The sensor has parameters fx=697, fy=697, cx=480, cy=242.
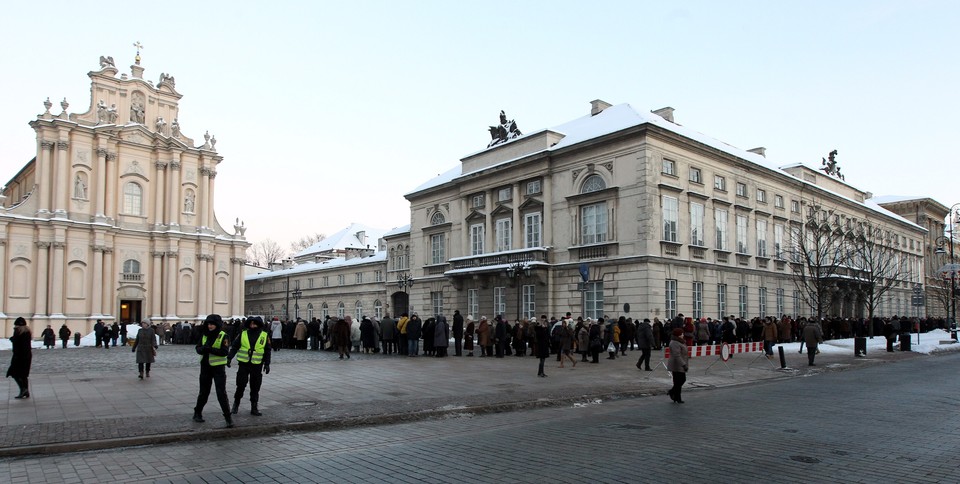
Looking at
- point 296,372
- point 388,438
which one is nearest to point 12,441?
point 388,438

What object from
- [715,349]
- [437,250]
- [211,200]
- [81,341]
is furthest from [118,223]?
[715,349]

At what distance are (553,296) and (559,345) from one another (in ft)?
45.9

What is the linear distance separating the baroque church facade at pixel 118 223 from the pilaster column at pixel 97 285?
85 millimetres

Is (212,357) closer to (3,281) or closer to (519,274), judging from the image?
(519,274)

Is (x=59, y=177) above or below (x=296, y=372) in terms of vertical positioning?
above

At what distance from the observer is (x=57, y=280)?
52.8 meters

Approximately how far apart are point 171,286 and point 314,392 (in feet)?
161

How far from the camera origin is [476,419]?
12.3 meters

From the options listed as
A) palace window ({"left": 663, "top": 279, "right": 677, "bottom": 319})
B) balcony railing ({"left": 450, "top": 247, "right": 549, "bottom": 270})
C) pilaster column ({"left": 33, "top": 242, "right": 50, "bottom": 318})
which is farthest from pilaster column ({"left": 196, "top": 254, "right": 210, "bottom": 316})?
palace window ({"left": 663, "top": 279, "right": 677, "bottom": 319})

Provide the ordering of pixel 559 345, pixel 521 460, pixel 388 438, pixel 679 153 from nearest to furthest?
pixel 521 460 → pixel 388 438 → pixel 559 345 → pixel 679 153

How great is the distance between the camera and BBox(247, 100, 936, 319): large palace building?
3322 cm

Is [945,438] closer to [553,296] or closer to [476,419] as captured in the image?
[476,419]

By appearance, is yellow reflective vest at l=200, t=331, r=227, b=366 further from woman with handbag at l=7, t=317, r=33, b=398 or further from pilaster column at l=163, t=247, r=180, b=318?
pilaster column at l=163, t=247, r=180, b=318

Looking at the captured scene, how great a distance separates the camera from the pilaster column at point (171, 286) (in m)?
58.4
